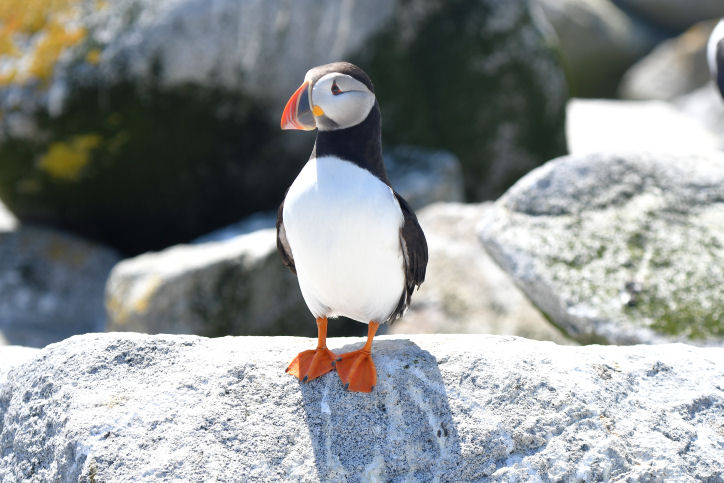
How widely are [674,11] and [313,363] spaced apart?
56.9 feet

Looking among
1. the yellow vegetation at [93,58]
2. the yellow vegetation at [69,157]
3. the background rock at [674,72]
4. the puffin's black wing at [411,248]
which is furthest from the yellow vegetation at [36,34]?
the background rock at [674,72]

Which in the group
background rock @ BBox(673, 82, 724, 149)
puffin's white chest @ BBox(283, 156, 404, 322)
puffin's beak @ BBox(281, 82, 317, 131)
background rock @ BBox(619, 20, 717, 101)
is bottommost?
background rock @ BBox(619, 20, 717, 101)

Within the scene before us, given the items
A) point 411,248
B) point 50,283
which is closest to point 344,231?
point 411,248

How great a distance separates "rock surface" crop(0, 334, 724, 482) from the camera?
3.39m

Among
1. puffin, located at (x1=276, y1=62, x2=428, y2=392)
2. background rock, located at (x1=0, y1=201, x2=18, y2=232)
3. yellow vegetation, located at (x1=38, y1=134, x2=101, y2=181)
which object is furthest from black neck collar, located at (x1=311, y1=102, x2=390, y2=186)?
background rock, located at (x1=0, y1=201, x2=18, y2=232)

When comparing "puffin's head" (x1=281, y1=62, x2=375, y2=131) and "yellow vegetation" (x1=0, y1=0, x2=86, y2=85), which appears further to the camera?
"yellow vegetation" (x1=0, y1=0, x2=86, y2=85)

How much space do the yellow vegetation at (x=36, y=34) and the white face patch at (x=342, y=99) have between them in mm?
4559

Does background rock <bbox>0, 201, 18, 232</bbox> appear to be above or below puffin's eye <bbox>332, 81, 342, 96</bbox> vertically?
below

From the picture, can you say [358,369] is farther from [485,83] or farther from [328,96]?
[485,83]

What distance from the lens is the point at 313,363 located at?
372cm

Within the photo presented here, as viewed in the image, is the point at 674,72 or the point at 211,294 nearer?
the point at 211,294

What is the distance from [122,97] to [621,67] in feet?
42.7

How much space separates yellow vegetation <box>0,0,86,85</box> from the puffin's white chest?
4530mm

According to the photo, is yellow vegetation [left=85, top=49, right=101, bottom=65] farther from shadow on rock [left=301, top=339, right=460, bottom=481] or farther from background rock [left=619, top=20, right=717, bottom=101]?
background rock [left=619, top=20, right=717, bottom=101]
